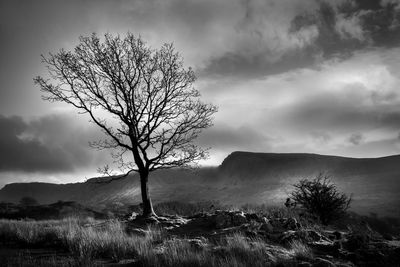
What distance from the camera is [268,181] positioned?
365 feet

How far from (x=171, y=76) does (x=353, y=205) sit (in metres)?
61.0

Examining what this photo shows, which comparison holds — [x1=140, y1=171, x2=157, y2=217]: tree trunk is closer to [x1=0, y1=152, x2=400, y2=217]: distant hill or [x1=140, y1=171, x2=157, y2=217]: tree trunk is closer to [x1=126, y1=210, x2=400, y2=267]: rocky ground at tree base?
[x1=126, y1=210, x2=400, y2=267]: rocky ground at tree base

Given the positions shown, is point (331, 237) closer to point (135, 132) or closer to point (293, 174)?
point (135, 132)

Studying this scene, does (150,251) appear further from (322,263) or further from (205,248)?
(322,263)

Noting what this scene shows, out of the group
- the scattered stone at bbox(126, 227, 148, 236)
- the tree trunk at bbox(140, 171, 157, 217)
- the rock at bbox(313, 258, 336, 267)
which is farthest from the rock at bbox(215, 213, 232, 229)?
the rock at bbox(313, 258, 336, 267)

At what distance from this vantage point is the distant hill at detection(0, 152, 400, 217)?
78.5m

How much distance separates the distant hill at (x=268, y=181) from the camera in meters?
78.5

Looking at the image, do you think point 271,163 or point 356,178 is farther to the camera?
point 271,163

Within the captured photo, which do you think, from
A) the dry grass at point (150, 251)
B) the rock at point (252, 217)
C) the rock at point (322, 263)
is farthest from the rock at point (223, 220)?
the rock at point (322, 263)

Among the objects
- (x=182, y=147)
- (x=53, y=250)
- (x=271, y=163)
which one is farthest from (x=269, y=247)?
(x=271, y=163)

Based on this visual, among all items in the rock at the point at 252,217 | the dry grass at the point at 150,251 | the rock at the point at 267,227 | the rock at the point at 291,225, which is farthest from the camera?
the rock at the point at 252,217

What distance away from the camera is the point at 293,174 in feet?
364

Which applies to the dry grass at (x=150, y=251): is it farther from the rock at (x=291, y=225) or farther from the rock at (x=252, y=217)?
the rock at (x=252, y=217)

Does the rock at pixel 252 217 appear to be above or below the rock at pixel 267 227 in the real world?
above
